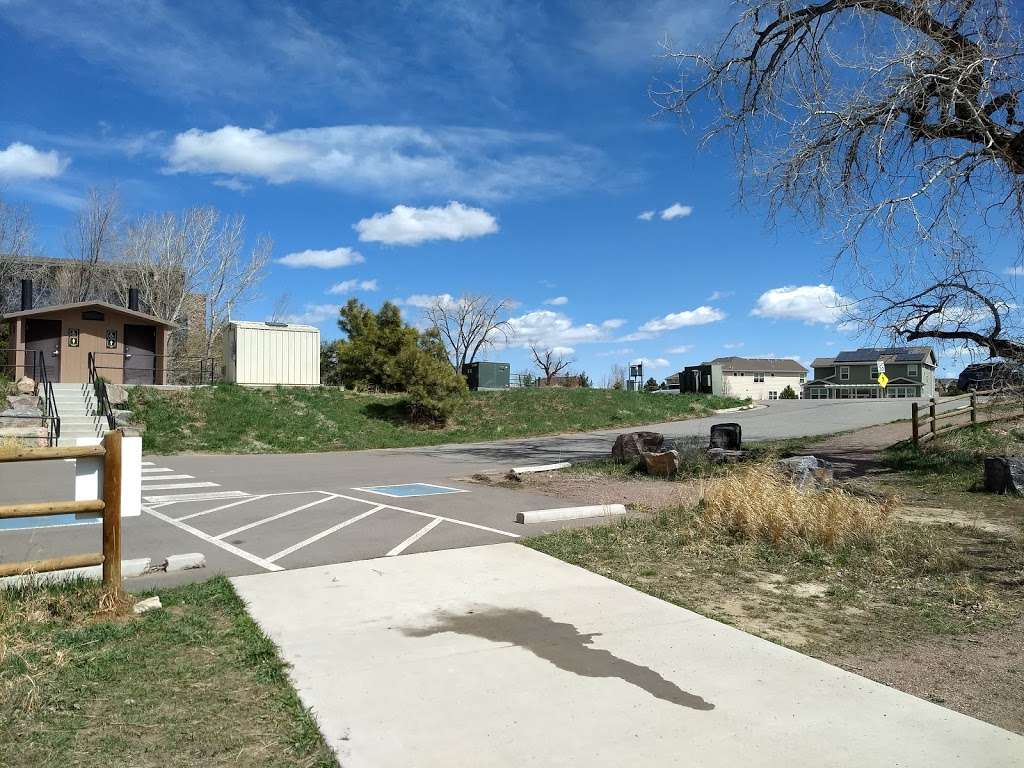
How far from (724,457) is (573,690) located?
11.5 meters

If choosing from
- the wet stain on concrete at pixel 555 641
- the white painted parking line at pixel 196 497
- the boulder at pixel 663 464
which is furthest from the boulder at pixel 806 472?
the white painted parking line at pixel 196 497

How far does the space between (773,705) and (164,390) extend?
2644cm

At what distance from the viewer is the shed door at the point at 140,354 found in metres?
30.4

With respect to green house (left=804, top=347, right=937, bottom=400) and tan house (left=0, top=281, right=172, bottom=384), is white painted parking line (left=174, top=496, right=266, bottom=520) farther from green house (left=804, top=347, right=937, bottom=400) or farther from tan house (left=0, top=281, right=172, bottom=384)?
green house (left=804, top=347, right=937, bottom=400)

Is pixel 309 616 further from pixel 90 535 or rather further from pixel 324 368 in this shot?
pixel 324 368

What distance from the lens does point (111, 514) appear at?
5453mm

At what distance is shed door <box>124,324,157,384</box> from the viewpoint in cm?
3039

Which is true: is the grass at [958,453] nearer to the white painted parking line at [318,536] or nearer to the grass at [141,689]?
the white painted parking line at [318,536]

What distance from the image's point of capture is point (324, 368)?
50.5 metres

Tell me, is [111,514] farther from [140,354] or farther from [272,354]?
[140,354]

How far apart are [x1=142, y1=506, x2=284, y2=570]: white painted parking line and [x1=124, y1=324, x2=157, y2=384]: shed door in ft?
74.4

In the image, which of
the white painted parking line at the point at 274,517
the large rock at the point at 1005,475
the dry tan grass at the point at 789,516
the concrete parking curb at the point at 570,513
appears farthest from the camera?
the large rock at the point at 1005,475

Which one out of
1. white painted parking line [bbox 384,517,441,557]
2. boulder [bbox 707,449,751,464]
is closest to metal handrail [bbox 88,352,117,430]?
white painted parking line [bbox 384,517,441,557]

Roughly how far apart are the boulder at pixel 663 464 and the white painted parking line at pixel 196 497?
7.73 meters
